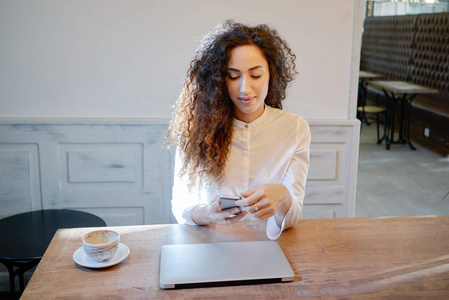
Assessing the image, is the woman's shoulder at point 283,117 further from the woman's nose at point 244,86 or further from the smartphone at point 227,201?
the smartphone at point 227,201

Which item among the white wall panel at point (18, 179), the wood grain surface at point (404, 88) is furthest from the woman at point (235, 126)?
the wood grain surface at point (404, 88)

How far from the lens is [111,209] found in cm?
263

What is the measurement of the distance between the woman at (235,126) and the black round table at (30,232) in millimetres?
711

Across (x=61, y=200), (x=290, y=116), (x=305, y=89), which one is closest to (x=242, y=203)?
(x=290, y=116)

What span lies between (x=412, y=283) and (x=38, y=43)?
6.76 feet

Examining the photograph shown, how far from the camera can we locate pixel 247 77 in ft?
5.28

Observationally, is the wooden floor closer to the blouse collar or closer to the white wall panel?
the blouse collar

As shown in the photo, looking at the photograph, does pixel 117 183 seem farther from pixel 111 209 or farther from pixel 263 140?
pixel 263 140

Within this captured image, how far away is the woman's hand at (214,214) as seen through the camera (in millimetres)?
1432

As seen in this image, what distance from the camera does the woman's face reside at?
63.2 inches

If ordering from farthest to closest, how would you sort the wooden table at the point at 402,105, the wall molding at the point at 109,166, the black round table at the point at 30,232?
the wooden table at the point at 402,105 → the wall molding at the point at 109,166 → the black round table at the point at 30,232

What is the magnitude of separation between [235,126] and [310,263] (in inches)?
25.5

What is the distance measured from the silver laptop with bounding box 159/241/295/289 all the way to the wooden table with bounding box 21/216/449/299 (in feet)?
0.07

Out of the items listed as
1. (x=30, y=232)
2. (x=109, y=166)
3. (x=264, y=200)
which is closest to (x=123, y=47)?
(x=109, y=166)
